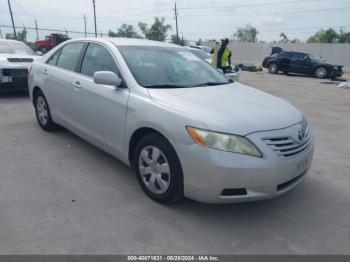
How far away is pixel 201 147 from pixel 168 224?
2.60 ft

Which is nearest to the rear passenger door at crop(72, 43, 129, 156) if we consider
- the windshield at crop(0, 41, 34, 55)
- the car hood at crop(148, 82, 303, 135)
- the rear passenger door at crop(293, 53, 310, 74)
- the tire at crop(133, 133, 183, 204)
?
the tire at crop(133, 133, 183, 204)

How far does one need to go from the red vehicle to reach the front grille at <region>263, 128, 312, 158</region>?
28899 mm

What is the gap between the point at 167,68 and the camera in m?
3.83

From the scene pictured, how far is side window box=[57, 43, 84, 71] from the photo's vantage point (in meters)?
4.46

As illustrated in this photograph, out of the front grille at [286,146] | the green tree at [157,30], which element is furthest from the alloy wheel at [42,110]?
the green tree at [157,30]

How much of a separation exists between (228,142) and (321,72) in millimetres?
18306

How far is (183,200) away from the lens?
331cm

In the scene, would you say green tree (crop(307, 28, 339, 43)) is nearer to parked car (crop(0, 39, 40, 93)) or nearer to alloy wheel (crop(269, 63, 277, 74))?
alloy wheel (crop(269, 63, 277, 74))

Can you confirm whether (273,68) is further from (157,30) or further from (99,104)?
(157,30)

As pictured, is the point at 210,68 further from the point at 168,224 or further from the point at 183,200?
the point at 168,224

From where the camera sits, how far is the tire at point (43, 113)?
516cm

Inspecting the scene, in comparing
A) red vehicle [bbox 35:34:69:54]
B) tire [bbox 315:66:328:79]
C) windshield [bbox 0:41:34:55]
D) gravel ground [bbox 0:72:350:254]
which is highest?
red vehicle [bbox 35:34:69:54]

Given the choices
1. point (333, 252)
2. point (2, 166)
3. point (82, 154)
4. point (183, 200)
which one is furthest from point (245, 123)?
point (2, 166)

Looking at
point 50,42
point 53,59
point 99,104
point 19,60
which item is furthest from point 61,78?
point 50,42
